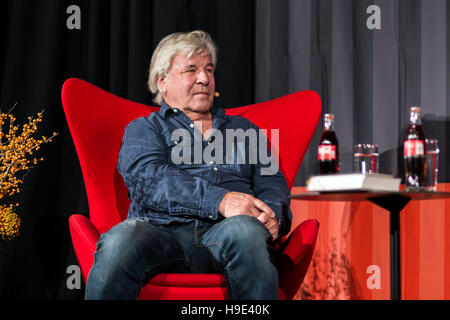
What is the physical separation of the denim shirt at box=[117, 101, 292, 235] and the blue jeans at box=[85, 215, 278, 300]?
9cm

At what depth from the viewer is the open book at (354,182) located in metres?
1.33

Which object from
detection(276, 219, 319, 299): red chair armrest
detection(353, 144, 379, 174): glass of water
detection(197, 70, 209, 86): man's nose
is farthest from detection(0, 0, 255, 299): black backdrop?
detection(276, 219, 319, 299): red chair armrest

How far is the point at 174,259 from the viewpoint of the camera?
1505mm

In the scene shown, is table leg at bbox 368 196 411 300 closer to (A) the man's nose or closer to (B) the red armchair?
(B) the red armchair

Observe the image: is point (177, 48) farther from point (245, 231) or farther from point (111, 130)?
point (245, 231)

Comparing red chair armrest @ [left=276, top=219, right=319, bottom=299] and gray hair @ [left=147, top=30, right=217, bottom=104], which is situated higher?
gray hair @ [left=147, top=30, right=217, bottom=104]

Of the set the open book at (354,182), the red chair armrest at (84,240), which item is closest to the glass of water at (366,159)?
the open book at (354,182)

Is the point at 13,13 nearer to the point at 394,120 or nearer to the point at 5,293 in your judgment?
the point at 5,293

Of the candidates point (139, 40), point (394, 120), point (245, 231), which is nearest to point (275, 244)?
point (245, 231)

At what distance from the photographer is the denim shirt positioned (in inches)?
61.3

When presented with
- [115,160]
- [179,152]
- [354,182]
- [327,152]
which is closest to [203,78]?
[179,152]

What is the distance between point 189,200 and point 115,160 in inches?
21.1

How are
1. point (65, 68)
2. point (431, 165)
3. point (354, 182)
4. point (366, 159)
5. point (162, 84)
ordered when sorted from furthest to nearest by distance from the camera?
point (65, 68) < point (162, 84) < point (366, 159) < point (431, 165) < point (354, 182)

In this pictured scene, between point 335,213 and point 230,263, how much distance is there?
1.05 metres
